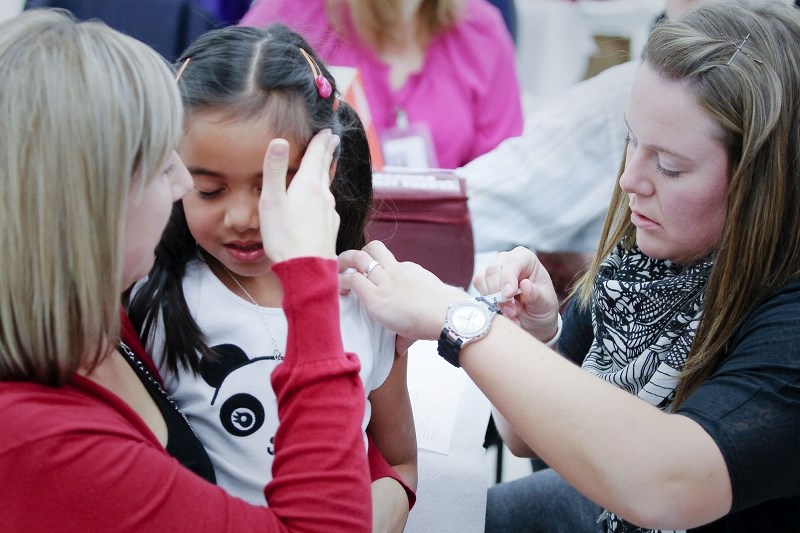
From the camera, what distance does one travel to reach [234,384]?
1.06m

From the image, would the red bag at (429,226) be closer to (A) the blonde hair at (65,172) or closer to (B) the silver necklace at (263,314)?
(B) the silver necklace at (263,314)

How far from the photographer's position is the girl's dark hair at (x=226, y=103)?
0.99 metres

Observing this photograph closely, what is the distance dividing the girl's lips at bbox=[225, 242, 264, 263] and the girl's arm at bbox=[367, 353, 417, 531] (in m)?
0.26

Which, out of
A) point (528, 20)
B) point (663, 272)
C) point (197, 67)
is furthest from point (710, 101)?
point (528, 20)

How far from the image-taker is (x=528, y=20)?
3.56 m

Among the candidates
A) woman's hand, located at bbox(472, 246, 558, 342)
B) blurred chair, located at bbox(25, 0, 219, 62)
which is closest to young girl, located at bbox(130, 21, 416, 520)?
woman's hand, located at bbox(472, 246, 558, 342)

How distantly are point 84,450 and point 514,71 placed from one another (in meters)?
2.20

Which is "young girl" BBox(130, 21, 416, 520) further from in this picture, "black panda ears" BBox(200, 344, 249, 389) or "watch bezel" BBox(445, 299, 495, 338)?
"watch bezel" BBox(445, 299, 495, 338)

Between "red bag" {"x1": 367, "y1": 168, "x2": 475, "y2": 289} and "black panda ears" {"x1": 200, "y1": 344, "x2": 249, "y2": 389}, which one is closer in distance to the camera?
"black panda ears" {"x1": 200, "y1": 344, "x2": 249, "y2": 389}

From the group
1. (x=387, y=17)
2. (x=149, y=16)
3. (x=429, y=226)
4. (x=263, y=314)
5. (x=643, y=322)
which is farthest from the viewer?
(x=387, y=17)

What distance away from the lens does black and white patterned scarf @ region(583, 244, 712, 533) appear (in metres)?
1.13

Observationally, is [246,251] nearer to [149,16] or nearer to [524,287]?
[524,287]

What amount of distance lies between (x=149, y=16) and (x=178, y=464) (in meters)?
1.75

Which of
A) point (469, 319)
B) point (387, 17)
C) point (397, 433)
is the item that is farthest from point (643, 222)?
point (387, 17)
